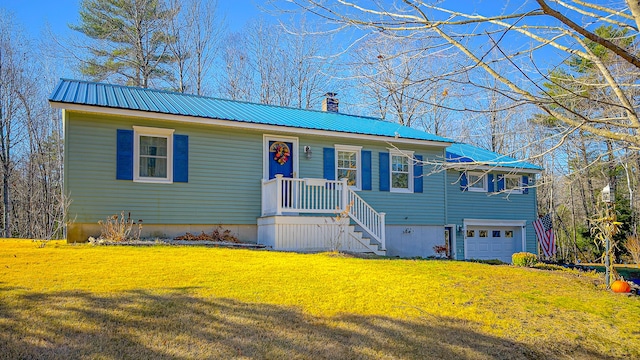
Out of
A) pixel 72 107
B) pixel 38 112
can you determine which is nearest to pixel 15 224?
pixel 38 112

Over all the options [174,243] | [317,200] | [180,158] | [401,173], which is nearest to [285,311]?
[174,243]

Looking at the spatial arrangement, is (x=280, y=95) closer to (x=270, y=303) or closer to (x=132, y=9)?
(x=132, y=9)

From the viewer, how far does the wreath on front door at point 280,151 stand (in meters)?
13.9

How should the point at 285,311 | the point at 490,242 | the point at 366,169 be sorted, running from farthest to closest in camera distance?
1. the point at 490,242
2. the point at 366,169
3. the point at 285,311

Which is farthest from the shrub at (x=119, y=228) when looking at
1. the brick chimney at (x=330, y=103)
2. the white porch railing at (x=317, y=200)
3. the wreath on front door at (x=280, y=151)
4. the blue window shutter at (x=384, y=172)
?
the brick chimney at (x=330, y=103)

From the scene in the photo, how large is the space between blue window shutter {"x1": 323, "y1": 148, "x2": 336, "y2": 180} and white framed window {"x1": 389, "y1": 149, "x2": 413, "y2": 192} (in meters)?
2.10

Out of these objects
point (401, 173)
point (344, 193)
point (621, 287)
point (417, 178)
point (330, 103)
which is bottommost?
point (621, 287)

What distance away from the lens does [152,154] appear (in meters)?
12.5

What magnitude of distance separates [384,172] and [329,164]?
78.2 inches

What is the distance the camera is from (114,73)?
23234 mm

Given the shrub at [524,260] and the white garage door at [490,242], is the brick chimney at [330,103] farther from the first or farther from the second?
the shrub at [524,260]

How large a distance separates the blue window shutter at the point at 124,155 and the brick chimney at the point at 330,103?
8.34 m

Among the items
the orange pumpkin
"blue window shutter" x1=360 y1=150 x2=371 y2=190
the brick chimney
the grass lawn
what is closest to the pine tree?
the brick chimney

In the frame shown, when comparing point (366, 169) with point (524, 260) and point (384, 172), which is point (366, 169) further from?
point (524, 260)
